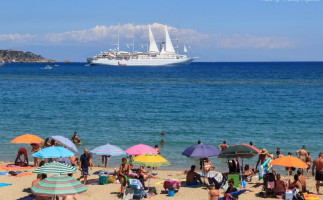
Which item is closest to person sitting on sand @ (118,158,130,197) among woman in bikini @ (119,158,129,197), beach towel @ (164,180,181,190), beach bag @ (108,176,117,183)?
woman in bikini @ (119,158,129,197)

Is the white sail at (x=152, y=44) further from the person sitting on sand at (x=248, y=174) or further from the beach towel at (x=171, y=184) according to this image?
the beach towel at (x=171, y=184)

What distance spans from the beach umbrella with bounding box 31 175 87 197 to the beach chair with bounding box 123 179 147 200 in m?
2.80

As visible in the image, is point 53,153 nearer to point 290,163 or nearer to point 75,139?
A: point 290,163

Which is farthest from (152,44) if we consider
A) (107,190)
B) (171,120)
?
(107,190)

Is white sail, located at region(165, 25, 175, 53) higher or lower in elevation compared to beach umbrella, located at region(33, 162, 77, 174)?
higher

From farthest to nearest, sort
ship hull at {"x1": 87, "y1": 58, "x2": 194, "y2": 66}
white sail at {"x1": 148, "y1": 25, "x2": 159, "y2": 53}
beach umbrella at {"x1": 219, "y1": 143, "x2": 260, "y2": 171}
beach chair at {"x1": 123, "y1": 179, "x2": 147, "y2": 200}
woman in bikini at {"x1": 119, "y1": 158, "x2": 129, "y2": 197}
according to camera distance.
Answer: ship hull at {"x1": 87, "y1": 58, "x2": 194, "y2": 66}, white sail at {"x1": 148, "y1": 25, "x2": 159, "y2": 53}, beach umbrella at {"x1": 219, "y1": 143, "x2": 260, "y2": 171}, woman in bikini at {"x1": 119, "y1": 158, "x2": 129, "y2": 197}, beach chair at {"x1": 123, "y1": 179, "x2": 147, "y2": 200}

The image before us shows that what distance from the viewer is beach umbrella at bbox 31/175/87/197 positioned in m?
10.8

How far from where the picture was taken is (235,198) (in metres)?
12.8

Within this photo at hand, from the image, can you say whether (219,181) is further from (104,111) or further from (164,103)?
(164,103)

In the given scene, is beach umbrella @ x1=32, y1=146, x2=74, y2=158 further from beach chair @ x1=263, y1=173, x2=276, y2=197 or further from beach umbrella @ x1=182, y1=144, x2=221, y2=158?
beach chair @ x1=263, y1=173, x2=276, y2=197

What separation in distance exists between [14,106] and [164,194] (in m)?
30.3

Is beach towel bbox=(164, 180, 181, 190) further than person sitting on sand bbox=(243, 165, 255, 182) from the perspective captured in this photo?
No

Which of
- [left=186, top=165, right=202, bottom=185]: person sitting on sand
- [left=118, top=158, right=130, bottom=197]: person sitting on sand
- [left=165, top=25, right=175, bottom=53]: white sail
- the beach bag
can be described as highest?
[left=165, top=25, right=175, bottom=53]: white sail

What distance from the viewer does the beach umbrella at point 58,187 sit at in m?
10.8
